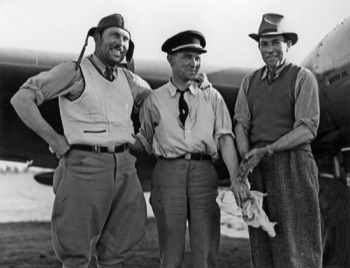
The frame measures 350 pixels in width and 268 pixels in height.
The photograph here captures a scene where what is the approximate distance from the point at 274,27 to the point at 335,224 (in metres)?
3.19

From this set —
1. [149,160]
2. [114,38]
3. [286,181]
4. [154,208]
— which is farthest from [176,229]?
[149,160]

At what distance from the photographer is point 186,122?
11.9 ft

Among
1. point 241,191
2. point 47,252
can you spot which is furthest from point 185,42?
point 47,252

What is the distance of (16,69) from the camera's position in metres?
5.49

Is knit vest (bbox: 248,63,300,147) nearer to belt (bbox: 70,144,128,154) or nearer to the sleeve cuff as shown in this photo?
the sleeve cuff

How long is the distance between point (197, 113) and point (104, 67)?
2.28ft

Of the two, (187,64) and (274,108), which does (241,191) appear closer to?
(274,108)

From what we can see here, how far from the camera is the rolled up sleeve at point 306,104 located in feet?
11.0

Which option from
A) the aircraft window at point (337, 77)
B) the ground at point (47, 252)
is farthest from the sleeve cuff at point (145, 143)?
the aircraft window at point (337, 77)

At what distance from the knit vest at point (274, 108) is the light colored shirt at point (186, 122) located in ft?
0.79

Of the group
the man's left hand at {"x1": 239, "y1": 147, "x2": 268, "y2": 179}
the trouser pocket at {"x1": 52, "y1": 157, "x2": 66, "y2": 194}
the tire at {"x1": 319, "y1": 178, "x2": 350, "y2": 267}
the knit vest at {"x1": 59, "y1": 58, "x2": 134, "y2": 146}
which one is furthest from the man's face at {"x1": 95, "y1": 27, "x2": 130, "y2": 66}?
the tire at {"x1": 319, "y1": 178, "x2": 350, "y2": 267}

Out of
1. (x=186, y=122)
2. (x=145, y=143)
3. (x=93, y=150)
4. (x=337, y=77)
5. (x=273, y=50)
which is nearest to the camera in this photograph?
(x=93, y=150)

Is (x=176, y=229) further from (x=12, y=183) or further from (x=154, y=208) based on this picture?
(x=12, y=183)

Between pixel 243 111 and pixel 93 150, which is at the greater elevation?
pixel 243 111
